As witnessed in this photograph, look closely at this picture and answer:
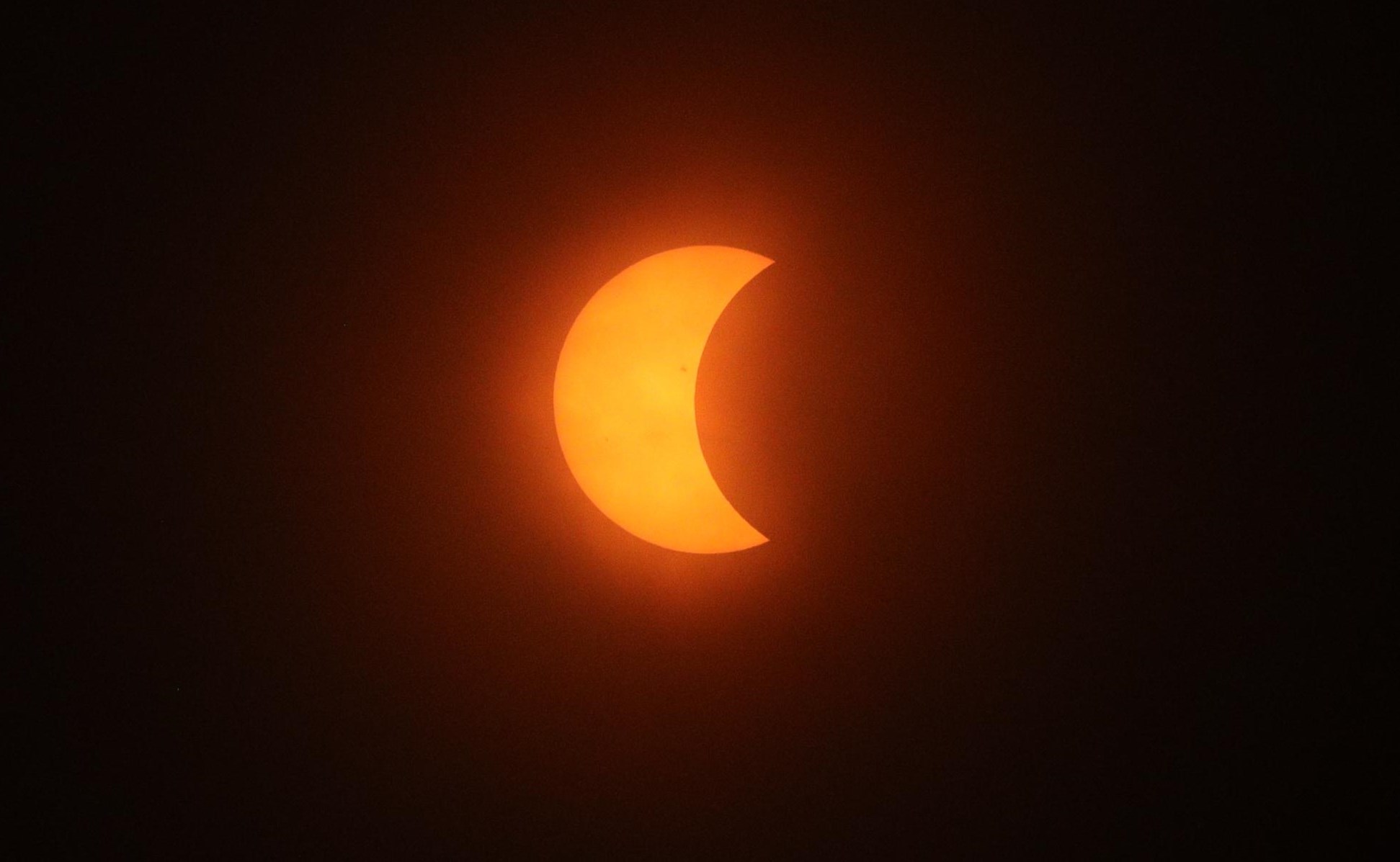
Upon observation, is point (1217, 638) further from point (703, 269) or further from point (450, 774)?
point (450, 774)

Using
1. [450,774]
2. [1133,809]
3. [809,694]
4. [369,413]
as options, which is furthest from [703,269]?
[1133,809]

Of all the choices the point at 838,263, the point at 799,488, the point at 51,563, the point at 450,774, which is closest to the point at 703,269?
the point at 838,263

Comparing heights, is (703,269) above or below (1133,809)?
above

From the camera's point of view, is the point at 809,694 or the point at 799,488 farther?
the point at 809,694

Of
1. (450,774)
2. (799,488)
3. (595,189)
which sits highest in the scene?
(595,189)

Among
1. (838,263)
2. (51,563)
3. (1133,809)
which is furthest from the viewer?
(51,563)

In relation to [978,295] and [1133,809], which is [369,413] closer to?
[978,295]

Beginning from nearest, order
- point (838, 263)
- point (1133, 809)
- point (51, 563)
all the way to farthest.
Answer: point (838, 263) < point (1133, 809) < point (51, 563)
